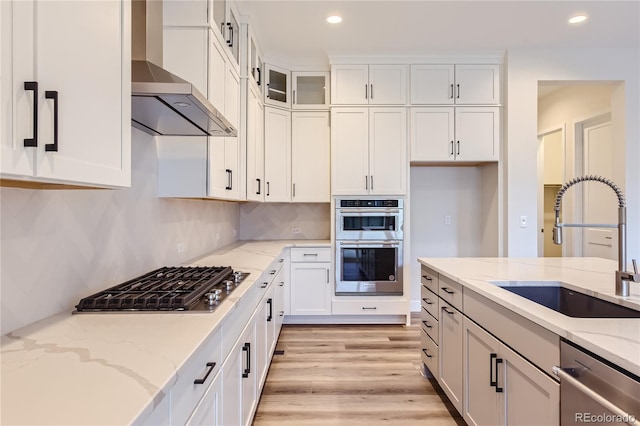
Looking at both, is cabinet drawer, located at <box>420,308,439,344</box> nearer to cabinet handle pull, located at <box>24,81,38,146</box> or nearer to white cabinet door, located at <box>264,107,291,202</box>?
white cabinet door, located at <box>264,107,291,202</box>

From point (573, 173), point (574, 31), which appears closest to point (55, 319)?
point (574, 31)

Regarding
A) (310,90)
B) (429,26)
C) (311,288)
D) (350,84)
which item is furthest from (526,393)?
(310,90)

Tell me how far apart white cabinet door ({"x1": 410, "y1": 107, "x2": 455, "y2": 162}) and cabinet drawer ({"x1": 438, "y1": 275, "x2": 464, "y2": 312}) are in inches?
74.1

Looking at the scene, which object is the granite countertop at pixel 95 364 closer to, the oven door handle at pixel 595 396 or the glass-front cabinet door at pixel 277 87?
the oven door handle at pixel 595 396

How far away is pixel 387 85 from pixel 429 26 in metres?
0.73

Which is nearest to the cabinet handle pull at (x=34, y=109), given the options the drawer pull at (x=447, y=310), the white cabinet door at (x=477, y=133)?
the drawer pull at (x=447, y=310)

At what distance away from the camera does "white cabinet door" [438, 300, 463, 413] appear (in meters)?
2.02

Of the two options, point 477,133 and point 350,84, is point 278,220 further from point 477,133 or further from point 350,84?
point 477,133

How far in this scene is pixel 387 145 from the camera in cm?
384

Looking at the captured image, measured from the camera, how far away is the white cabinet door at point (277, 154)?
3.85 m

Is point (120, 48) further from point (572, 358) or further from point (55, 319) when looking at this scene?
point (572, 358)

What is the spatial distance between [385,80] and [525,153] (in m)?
1.65

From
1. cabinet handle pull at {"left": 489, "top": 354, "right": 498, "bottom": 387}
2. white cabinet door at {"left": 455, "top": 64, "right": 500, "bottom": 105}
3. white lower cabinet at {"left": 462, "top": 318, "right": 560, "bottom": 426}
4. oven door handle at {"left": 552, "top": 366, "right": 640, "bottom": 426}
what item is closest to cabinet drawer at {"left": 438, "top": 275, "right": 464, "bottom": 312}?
white lower cabinet at {"left": 462, "top": 318, "right": 560, "bottom": 426}

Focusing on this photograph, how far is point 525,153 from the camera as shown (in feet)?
12.3
